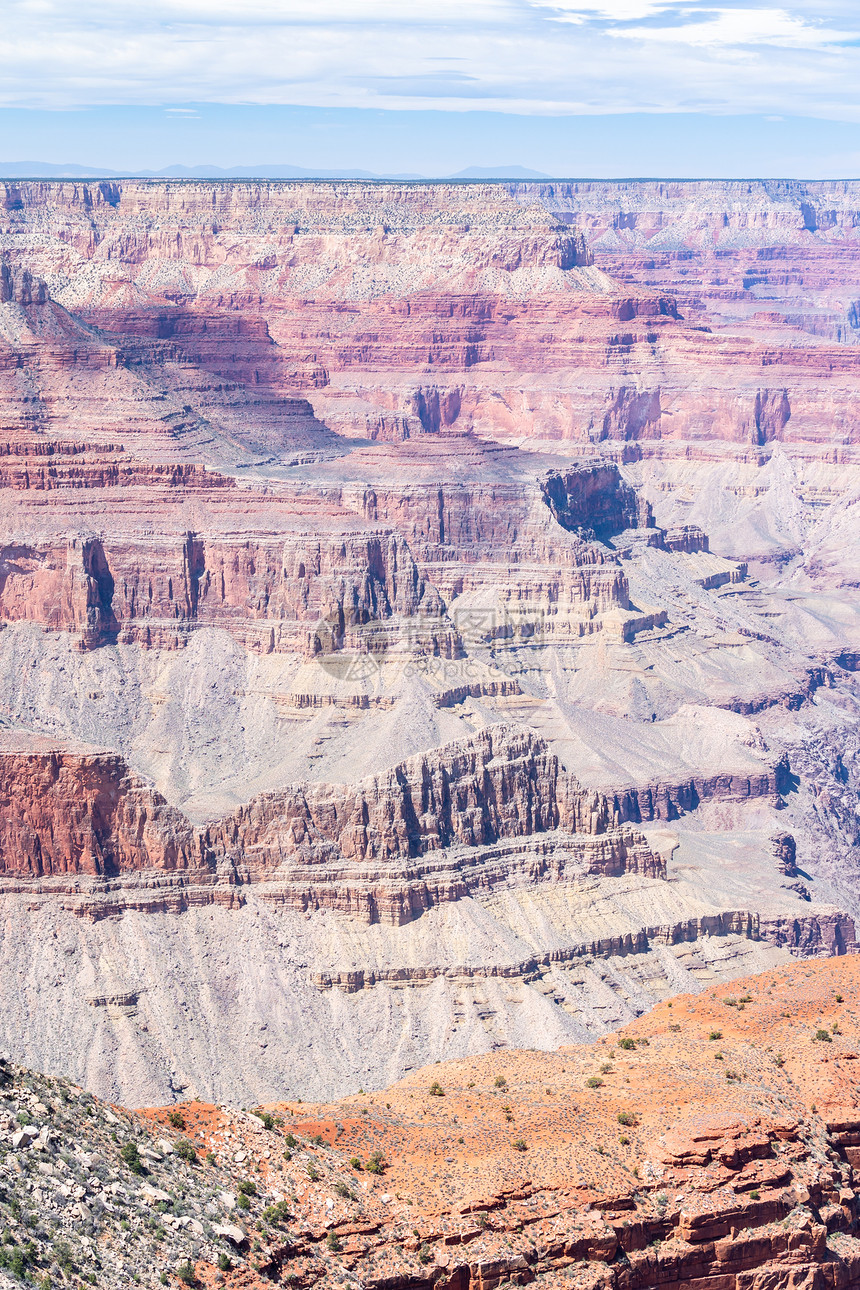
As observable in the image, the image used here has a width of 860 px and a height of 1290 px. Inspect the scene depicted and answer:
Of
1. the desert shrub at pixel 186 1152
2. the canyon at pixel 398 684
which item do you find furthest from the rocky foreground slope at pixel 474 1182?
the canyon at pixel 398 684

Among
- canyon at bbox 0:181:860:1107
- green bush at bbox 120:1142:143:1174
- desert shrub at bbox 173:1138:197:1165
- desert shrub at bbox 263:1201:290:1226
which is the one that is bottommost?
canyon at bbox 0:181:860:1107

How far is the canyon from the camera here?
235ft

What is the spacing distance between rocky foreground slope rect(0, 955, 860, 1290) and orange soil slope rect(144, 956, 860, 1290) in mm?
39

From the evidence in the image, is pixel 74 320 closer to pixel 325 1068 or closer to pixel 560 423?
pixel 560 423

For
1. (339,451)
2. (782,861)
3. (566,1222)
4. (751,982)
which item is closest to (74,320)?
(339,451)

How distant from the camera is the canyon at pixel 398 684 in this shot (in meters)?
71.8

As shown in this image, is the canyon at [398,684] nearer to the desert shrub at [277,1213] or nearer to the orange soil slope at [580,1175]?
the orange soil slope at [580,1175]

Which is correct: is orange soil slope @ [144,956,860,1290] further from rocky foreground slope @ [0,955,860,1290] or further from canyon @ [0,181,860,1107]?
canyon @ [0,181,860,1107]

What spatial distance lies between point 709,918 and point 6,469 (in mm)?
50878

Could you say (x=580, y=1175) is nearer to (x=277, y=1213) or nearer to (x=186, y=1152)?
(x=277, y=1213)

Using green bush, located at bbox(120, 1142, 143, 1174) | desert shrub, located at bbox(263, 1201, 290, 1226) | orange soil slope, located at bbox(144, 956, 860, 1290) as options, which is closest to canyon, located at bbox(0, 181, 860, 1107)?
orange soil slope, located at bbox(144, 956, 860, 1290)

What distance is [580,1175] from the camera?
33969mm

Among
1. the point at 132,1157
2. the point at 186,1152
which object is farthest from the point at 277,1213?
the point at 132,1157

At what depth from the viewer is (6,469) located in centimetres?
11156
